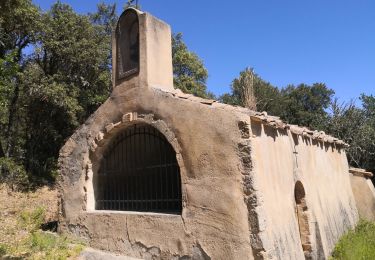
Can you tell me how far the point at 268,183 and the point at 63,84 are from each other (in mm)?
11898

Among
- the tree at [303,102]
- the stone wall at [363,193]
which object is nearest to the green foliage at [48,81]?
the stone wall at [363,193]

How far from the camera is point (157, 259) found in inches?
245

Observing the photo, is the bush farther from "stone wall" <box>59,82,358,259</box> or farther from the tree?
the tree

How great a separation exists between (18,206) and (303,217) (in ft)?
30.8

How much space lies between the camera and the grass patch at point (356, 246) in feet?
23.6

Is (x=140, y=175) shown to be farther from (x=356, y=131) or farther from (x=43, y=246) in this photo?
(x=356, y=131)

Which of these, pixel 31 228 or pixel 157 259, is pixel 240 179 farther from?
pixel 31 228

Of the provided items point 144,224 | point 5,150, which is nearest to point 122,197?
point 144,224

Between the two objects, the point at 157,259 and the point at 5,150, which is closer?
the point at 157,259

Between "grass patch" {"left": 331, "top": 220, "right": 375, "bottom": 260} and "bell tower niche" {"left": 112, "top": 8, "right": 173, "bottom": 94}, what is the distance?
16.0 feet

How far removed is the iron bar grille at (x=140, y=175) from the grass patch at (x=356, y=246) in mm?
3590

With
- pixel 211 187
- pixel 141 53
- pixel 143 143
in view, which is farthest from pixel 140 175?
pixel 141 53

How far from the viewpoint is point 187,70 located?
23.0 m

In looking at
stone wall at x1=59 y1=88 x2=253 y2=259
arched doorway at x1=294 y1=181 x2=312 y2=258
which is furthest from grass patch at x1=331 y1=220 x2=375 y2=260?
stone wall at x1=59 y1=88 x2=253 y2=259
